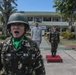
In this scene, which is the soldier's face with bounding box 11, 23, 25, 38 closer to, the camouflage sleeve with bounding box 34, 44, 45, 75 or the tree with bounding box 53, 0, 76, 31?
the camouflage sleeve with bounding box 34, 44, 45, 75

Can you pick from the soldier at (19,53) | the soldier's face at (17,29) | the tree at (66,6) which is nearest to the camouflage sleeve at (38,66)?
the soldier at (19,53)

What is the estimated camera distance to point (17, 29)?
2.90m

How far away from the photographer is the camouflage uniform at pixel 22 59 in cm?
286

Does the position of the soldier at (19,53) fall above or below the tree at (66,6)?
below

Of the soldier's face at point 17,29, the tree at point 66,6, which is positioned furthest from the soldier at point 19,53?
the tree at point 66,6

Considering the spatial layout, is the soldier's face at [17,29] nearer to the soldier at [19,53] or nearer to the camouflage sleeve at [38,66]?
the soldier at [19,53]

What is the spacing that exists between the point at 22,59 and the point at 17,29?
1.02 ft

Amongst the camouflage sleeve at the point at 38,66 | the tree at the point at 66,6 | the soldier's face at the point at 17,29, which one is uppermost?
the tree at the point at 66,6

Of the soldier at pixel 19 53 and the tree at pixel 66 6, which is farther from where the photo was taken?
the tree at pixel 66 6

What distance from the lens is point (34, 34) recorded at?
12.7 meters

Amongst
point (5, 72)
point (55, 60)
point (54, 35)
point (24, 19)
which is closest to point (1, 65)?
point (5, 72)

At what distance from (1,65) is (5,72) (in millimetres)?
143

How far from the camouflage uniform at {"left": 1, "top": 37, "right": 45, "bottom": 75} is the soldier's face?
0.09m

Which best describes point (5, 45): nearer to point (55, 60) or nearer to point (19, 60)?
point (19, 60)
